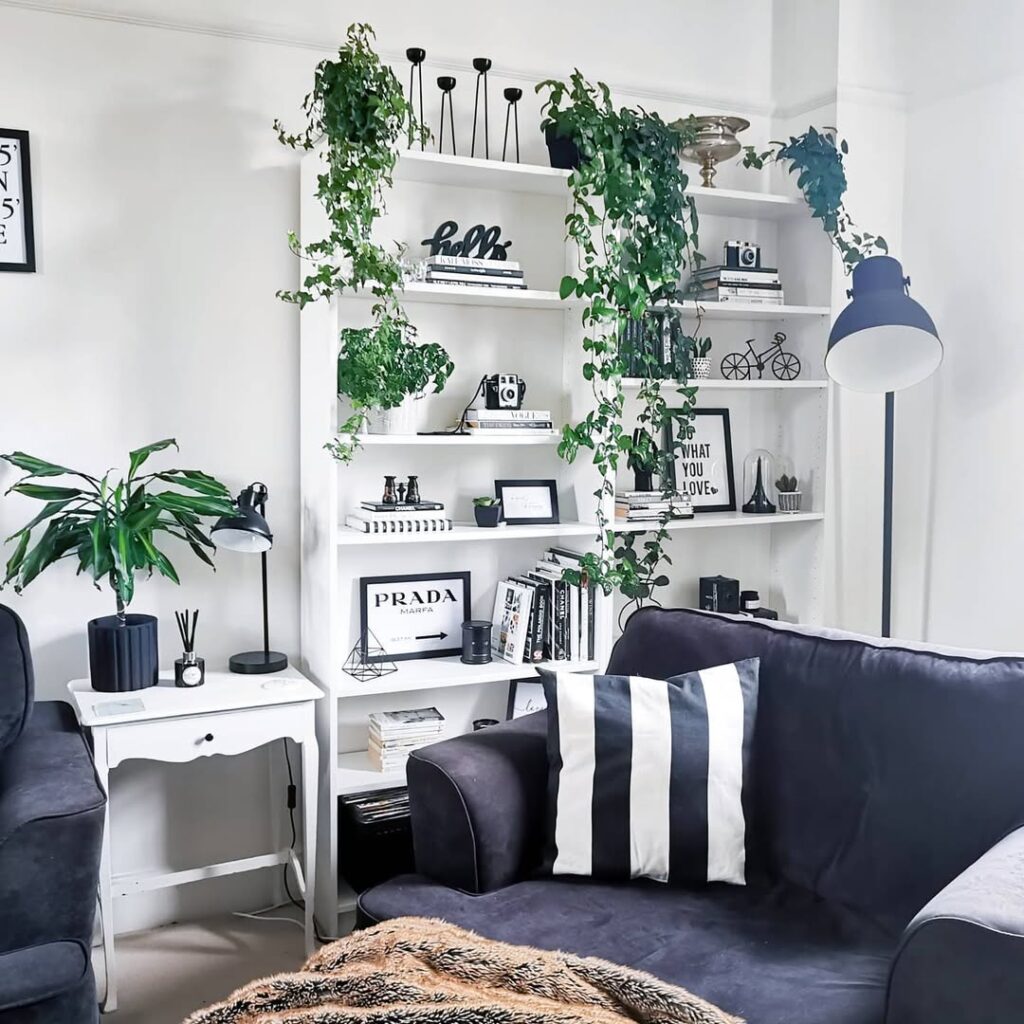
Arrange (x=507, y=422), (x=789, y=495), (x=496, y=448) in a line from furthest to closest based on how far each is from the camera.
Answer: (x=789, y=495)
(x=496, y=448)
(x=507, y=422)

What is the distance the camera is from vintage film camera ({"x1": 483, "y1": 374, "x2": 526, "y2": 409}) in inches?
114

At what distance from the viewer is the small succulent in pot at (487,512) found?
9.45 feet

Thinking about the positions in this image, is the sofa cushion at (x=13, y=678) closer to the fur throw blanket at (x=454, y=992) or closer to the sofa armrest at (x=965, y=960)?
the fur throw blanket at (x=454, y=992)

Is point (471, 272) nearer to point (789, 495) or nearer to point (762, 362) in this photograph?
point (762, 362)

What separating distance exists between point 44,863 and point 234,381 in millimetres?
1351

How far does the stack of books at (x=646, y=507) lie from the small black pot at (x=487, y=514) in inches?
16.4

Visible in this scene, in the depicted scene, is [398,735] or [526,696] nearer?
[398,735]

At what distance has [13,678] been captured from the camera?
2227 millimetres

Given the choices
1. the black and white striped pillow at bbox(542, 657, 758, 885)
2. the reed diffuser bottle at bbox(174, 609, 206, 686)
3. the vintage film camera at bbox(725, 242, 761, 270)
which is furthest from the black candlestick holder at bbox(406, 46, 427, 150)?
the black and white striped pillow at bbox(542, 657, 758, 885)

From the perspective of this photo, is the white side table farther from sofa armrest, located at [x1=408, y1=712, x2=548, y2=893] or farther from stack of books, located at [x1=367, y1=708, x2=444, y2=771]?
sofa armrest, located at [x1=408, y1=712, x2=548, y2=893]

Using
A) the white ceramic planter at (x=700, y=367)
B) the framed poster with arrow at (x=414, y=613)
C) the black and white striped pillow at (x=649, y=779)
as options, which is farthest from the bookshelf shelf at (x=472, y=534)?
the black and white striped pillow at (x=649, y=779)

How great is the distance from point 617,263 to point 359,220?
71 centimetres

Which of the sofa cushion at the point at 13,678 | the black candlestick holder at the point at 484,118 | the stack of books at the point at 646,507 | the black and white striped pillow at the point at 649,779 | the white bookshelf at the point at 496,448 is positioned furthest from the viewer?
the stack of books at the point at 646,507

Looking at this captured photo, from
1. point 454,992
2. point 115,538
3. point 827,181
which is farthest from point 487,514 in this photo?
point 454,992
